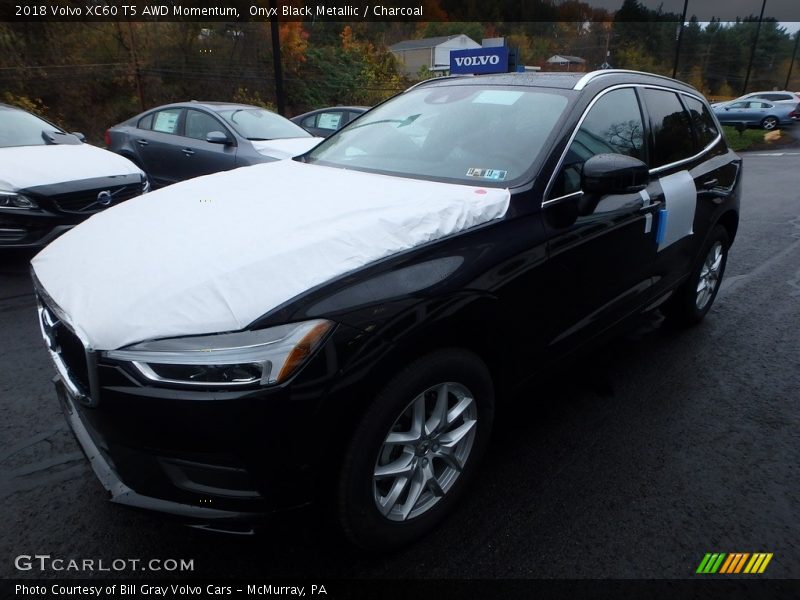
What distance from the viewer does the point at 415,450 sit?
80.8 inches

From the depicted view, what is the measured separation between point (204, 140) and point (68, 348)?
20.6 ft

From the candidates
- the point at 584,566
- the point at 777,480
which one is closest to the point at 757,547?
the point at 777,480

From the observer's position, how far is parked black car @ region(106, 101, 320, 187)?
23.2 feet

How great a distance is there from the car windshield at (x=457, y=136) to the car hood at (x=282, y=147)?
3.83 meters

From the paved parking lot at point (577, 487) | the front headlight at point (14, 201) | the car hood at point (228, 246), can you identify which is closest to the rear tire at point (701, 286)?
the paved parking lot at point (577, 487)

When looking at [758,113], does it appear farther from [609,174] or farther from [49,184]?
[49,184]

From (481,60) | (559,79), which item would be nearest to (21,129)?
(559,79)

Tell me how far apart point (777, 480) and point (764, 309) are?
8.34ft

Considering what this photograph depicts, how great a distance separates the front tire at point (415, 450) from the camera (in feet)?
5.99

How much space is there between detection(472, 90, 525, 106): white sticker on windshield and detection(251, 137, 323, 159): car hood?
13.7 ft

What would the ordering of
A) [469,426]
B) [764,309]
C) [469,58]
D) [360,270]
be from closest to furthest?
[360,270], [469,426], [764,309], [469,58]

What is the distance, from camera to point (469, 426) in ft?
7.39

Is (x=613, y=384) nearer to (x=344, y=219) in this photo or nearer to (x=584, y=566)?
(x=584, y=566)

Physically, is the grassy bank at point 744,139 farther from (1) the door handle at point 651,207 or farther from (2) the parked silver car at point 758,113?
(1) the door handle at point 651,207
